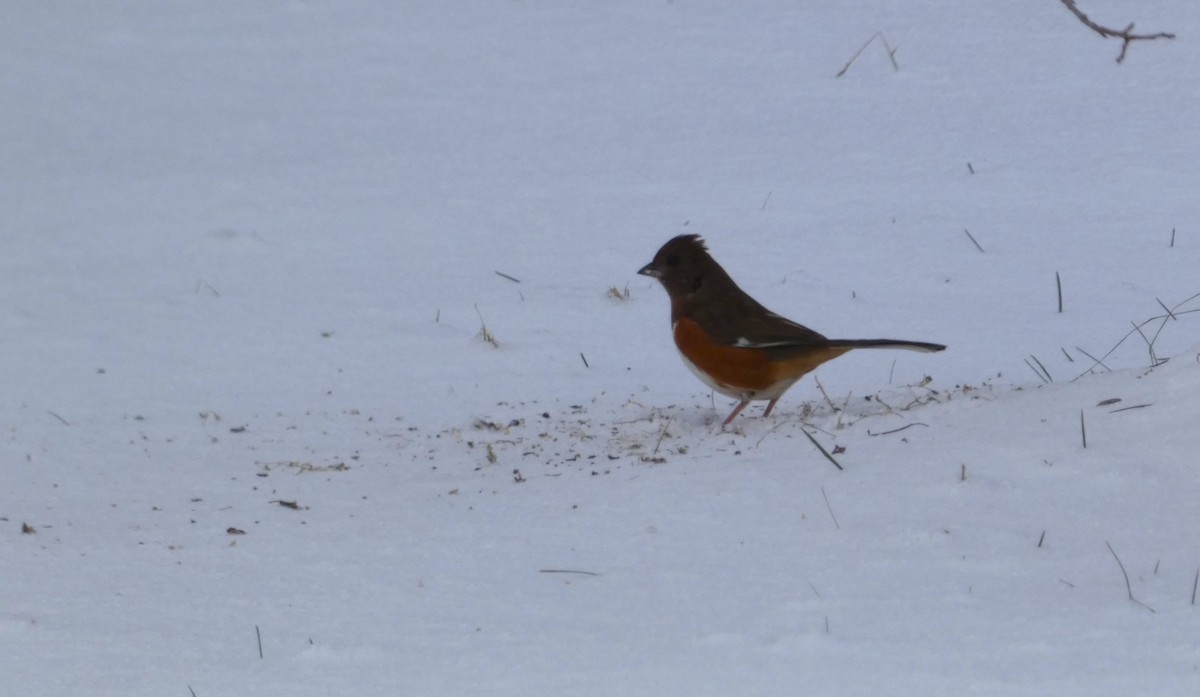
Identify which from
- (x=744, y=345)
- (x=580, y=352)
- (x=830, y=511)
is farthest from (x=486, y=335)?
(x=830, y=511)

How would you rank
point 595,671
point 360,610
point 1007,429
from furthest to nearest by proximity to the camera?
point 1007,429 → point 360,610 → point 595,671

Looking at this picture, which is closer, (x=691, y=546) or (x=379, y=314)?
(x=691, y=546)

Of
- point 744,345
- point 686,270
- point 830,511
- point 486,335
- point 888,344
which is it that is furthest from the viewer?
point 486,335

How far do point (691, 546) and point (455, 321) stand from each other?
3.08m

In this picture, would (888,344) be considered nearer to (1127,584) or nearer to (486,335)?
(1127,584)

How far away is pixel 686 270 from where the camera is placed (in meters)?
5.13

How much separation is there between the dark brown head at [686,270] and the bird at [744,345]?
0.8 inches

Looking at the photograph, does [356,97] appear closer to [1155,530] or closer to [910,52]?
[910,52]

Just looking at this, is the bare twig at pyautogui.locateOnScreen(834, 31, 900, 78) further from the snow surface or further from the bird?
the bird

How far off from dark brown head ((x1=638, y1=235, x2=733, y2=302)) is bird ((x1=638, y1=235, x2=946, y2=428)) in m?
0.02

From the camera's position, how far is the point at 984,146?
25.7 feet

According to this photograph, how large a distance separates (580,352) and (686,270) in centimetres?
97

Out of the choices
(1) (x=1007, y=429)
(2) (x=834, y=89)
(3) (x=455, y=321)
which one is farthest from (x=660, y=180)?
(1) (x=1007, y=429)

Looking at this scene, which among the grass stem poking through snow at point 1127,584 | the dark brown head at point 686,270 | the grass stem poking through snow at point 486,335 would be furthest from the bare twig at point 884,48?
the grass stem poking through snow at point 1127,584
